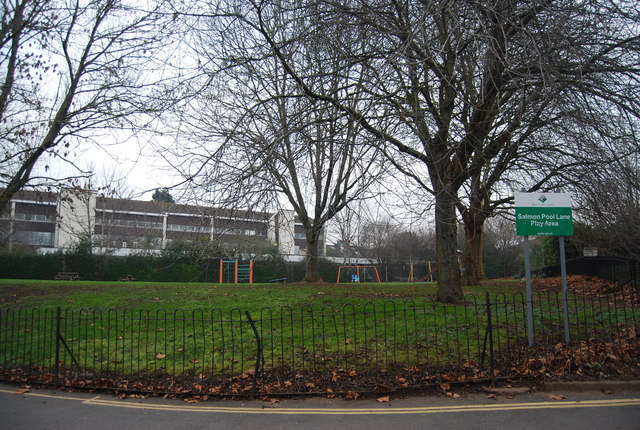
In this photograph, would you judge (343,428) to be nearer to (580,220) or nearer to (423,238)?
(580,220)

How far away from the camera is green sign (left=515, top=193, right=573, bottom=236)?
719 cm

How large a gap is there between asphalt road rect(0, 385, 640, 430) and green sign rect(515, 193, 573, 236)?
2576 mm

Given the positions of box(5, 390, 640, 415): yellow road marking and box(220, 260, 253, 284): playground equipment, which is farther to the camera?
box(220, 260, 253, 284): playground equipment

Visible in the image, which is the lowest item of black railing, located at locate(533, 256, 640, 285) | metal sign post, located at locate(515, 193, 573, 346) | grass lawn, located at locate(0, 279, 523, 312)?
grass lawn, located at locate(0, 279, 523, 312)

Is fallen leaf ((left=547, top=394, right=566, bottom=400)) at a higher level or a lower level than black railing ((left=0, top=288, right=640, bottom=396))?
lower

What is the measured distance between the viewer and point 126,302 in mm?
11961

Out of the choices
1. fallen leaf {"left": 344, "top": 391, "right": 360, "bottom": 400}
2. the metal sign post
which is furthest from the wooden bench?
the metal sign post

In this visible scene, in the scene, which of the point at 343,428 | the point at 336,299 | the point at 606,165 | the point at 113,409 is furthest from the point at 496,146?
the point at 113,409

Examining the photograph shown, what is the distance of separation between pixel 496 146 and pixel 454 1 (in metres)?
3.32

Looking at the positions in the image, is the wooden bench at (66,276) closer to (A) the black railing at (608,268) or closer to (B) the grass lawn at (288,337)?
(B) the grass lawn at (288,337)

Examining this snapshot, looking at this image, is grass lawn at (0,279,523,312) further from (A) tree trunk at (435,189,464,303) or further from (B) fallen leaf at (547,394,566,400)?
(B) fallen leaf at (547,394,566,400)

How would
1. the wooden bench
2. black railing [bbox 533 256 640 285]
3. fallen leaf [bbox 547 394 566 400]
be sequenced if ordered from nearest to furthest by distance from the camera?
fallen leaf [bbox 547 394 566 400]
black railing [bbox 533 256 640 285]
the wooden bench

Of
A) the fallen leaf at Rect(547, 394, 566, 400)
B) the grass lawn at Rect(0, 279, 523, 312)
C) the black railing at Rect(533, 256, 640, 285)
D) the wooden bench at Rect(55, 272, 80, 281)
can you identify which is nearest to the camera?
the fallen leaf at Rect(547, 394, 566, 400)

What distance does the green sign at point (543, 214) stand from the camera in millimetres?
7188
